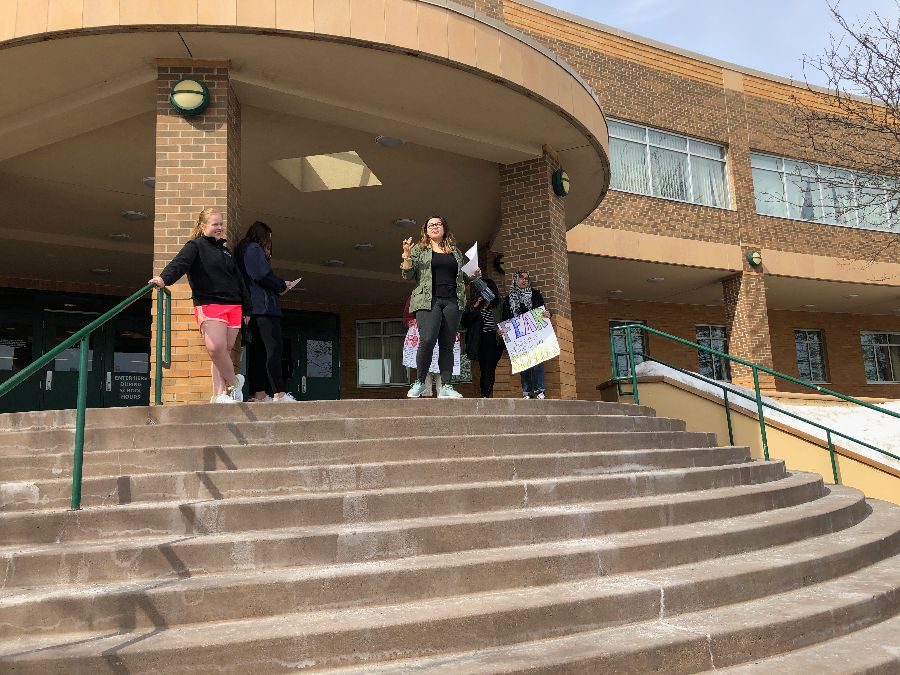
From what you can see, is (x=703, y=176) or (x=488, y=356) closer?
(x=488, y=356)

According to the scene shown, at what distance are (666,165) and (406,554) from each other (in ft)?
47.0

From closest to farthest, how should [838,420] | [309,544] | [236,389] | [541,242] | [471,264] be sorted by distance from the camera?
[309,544] < [236,389] < [471,264] < [541,242] < [838,420]

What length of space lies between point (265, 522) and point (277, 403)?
1.40m

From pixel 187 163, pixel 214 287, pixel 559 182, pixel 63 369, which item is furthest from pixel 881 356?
pixel 214 287

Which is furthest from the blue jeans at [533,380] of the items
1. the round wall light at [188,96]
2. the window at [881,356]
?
the window at [881,356]

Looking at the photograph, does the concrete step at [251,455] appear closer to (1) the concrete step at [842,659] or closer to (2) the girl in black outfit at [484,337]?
(1) the concrete step at [842,659]

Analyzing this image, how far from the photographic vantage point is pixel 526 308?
8125 mm

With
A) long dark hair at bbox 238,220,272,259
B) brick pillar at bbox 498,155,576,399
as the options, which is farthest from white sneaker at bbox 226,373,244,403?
brick pillar at bbox 498,155,576,399

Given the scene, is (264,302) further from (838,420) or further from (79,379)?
(838,420)

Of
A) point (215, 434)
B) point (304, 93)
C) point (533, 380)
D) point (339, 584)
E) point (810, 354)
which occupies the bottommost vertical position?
point (339, 584)

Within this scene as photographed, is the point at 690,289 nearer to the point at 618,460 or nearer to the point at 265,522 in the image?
the point at 618,460

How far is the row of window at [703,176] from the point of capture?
15.4m

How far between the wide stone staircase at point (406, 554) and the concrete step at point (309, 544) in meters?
0.01

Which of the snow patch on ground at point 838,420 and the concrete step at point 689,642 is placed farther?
the snow patch on ground at point 838,420
